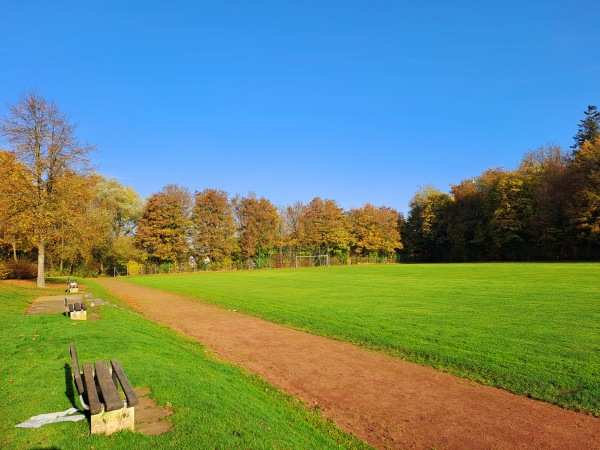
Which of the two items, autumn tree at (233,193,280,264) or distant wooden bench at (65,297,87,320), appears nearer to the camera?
distant wooden bench at (65,297,87,320)

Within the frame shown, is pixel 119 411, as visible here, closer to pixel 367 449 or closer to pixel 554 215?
pixel 367 449

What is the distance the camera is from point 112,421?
14.5ft

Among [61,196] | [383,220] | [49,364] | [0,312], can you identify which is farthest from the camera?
[383,220]

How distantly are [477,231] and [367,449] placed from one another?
71.5 meters

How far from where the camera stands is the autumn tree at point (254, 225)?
244 feet

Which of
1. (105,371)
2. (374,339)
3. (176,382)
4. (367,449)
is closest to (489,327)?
(374,339)

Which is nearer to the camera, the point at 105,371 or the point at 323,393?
the point at 105,371

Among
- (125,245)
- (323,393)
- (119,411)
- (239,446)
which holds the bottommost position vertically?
(323,393)

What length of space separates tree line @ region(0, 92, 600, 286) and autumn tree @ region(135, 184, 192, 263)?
0.17 metres

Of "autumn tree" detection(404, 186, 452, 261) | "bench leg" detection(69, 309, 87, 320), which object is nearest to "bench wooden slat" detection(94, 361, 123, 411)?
"bench leg" detection(69, 309, 87, 320)

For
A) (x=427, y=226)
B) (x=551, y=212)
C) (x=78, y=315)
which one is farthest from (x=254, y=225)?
(x=78, y=315)

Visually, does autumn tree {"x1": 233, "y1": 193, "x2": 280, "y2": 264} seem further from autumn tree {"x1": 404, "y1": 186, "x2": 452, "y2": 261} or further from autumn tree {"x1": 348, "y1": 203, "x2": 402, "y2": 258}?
autumn tree {"x1": 404, "y1": 186, "x2": 452, "y2": 261}

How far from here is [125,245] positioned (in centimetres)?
6088

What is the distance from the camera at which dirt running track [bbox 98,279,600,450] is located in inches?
211
